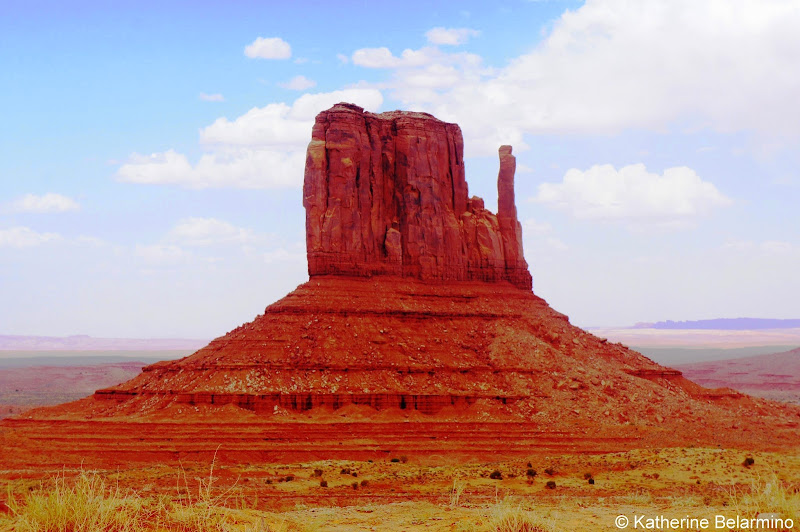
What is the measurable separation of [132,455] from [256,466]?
846 centimetres

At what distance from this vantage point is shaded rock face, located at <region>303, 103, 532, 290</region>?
87250mm

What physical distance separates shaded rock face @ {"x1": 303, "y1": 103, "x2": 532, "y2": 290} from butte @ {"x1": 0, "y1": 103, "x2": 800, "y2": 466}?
151 millimetres

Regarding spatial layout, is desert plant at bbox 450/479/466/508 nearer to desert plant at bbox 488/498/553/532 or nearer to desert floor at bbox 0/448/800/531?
desert floor at bbox 0/448/800/531

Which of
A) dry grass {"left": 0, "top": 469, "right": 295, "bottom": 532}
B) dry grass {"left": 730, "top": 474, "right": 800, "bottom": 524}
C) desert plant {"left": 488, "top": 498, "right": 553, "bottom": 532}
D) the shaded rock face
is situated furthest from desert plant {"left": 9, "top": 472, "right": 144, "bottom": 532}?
the shaded rock face

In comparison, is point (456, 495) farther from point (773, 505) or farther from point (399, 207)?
point (399, 207)

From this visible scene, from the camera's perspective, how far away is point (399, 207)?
301 feet

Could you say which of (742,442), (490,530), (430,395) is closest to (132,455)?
(430,395)

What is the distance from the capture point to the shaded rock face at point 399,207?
87.2 meters

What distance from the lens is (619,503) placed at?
3956cm

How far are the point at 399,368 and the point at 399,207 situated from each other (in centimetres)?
1753

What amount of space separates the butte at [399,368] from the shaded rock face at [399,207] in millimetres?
151

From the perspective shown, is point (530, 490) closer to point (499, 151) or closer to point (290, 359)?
point (290, 359)

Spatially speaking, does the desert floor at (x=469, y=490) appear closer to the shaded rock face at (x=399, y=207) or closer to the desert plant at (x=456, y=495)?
the desert plant at (x=456, y=495)

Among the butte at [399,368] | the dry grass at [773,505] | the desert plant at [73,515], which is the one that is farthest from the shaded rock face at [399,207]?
the desert plant at [73,515]
